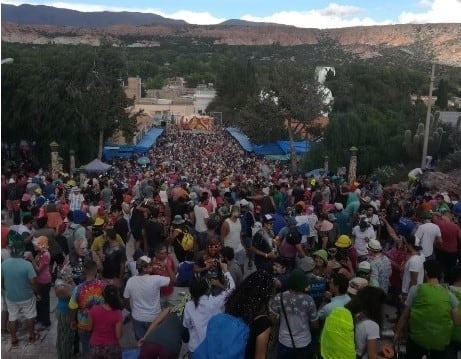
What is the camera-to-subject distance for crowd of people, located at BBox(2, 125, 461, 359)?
3791mm

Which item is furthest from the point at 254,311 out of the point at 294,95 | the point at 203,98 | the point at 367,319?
the point at 203,98

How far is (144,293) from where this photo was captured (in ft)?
16.0

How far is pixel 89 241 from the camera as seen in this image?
698cm

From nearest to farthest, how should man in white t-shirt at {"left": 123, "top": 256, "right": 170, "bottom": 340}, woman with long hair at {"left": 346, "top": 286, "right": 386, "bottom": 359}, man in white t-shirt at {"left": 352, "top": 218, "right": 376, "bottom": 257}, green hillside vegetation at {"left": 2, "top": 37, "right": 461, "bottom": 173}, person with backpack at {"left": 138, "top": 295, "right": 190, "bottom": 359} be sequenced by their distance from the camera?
1. woman with long hair at {"left": 346, "top": 286, "right": 386, "bottom": 359}
2. person with backpack at {"left": 138, "top": 295, "right": 190, "bottom": 359}
3. man in white t-shirt at {"left": 123, "top": 256, "right": 170, "bottom": 340}
4. man in white t-shirt at {"left": 352, "top": 218, "right": 376, "bottom": 257}
5. green hillside vegetation at {"left": 2, "top": 37, "right": 461, "bottom": 173}

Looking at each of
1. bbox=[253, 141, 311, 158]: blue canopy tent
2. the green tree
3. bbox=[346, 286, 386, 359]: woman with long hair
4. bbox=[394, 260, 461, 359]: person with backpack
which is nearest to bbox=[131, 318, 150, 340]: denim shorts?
bbox=[346, 286, 386, 359]: woman with long hair

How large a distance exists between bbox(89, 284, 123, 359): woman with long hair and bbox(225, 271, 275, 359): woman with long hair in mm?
1186

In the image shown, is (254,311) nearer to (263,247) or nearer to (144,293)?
(144,293)

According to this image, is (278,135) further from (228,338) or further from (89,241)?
(228,338)

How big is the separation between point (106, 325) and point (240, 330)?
1.42 metres

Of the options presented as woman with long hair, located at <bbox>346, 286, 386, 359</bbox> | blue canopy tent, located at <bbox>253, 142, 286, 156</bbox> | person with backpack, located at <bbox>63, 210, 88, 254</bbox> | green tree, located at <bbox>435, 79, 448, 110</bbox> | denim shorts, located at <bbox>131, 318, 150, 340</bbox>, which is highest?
woman with long hair, located at <bbox>346, 286, 386, 359</bbox>

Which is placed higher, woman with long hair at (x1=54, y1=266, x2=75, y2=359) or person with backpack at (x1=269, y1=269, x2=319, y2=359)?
person with backpack at (x1=269, y1=269, x2=319, y2=359)

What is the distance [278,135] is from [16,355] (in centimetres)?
3237

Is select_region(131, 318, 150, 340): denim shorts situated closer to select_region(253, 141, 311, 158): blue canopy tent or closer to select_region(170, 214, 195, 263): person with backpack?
select_region(170, 214, 195, 263): person with backpack

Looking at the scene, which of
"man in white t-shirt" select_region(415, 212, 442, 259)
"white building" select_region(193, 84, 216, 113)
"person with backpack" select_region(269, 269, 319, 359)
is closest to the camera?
"person with backpack" select_region(269, 269, 319, 359)
